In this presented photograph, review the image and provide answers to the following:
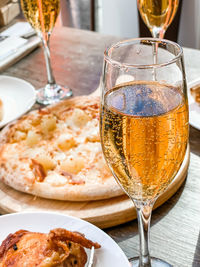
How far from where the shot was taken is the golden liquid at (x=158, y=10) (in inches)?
45.0

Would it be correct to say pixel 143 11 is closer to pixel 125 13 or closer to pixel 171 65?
pixel 171 65

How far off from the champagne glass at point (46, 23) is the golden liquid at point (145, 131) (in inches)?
31.9

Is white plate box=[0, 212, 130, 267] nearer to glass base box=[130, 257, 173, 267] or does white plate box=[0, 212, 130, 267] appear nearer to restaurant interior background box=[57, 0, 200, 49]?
glass base box=[130, 257, 173, 267]

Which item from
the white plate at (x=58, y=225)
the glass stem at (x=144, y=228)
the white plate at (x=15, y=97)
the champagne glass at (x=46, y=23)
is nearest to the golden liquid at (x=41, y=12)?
the champagne glass at (x=46, y=23)

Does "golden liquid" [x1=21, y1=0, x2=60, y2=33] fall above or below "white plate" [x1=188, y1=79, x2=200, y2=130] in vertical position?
above

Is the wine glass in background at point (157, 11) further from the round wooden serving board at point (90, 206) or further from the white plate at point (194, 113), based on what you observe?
the round wooden serving board at point (90, 206)

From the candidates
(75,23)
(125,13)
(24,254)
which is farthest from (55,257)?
(75,23)

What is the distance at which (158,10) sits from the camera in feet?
3.80

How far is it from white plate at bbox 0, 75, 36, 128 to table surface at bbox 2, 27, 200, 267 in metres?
0.12

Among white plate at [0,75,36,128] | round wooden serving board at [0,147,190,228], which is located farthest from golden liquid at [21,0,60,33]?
round wooden serving board at [0,147,190,228]

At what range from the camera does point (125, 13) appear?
140 inches

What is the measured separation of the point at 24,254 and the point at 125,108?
296mm

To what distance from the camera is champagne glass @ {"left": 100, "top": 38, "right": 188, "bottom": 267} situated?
21.4 inches

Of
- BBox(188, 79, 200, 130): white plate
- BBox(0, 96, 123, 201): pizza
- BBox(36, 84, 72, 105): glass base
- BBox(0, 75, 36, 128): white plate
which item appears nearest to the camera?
BBox(0, 96, 123, 201): pizza
